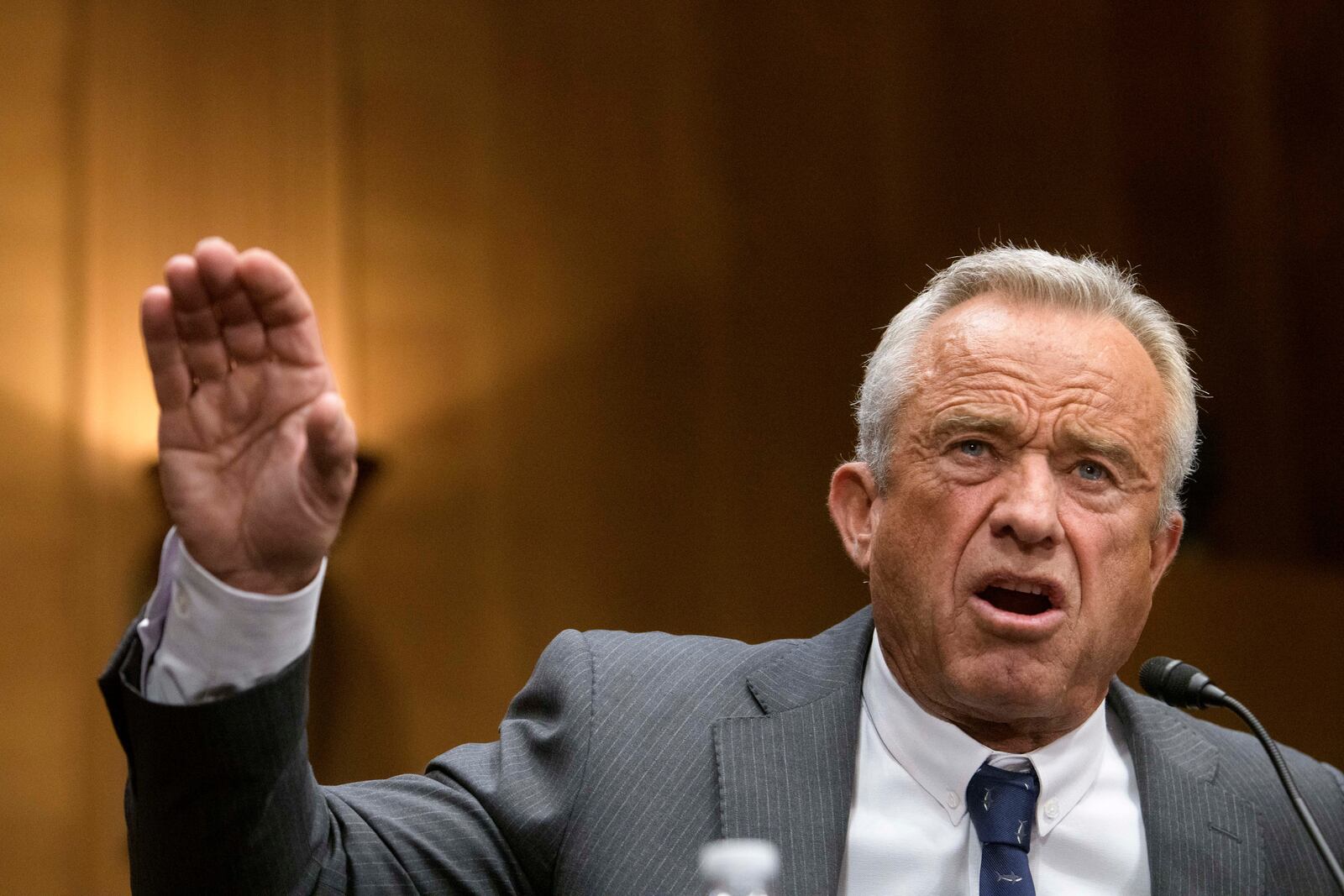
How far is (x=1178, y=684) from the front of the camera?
1655 mm

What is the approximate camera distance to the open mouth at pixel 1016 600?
5.83ft

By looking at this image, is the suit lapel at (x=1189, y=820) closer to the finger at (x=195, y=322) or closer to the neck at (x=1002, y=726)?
the neck at (x=1002, y=726)

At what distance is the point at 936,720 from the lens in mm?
1807

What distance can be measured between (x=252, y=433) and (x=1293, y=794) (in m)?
1.17

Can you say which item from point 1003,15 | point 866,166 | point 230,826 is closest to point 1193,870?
point 230,826

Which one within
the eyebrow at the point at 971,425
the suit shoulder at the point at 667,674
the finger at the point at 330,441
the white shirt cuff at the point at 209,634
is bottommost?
the suit shoulder at the point at 667,674

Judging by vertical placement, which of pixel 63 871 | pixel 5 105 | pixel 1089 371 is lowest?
pixel 63 871

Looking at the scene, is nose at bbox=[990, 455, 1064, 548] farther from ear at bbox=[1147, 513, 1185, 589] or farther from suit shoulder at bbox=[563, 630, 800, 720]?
suit shoulder at bbox=[563, 630, 800, 720]

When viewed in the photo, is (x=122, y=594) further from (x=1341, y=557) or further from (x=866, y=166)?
(x=1341, y=557)

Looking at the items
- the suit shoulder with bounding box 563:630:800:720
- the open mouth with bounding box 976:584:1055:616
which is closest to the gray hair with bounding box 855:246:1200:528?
the open mouth with bounding box 976:584:1055:616

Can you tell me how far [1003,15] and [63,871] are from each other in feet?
10.8

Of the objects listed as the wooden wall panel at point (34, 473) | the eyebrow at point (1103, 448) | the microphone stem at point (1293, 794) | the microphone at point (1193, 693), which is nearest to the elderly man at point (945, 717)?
the eyebrow at point (1103, 448)

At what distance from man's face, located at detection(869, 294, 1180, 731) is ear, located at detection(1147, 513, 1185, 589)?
0.04 metres

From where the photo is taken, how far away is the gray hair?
1.93m
